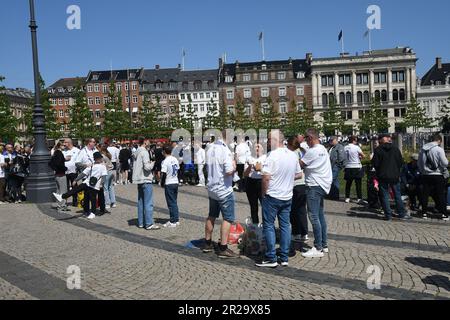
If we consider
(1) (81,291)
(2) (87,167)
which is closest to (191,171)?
(2) (87,167)

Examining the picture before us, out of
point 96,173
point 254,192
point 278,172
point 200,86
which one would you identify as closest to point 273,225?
point 278,172

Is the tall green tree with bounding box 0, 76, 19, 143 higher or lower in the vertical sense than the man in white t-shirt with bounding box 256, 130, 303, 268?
higher

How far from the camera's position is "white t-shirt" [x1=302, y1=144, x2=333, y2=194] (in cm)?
748

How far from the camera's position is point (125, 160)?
20.2m

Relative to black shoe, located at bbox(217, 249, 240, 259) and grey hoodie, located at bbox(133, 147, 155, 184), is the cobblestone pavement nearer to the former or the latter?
black shoe, located at bbox(217, 249, 240, 259)

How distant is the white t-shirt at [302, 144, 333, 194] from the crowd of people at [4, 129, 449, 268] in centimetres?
2

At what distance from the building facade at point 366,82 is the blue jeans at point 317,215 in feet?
282

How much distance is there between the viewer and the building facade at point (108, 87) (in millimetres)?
100062

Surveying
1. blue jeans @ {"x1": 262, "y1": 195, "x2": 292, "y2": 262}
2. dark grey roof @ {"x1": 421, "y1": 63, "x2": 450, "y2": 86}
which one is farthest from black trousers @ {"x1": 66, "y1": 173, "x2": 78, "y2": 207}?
dark grey roof @ {"x1": 421, "y1": 63, "x2": 450, "y2": 86}

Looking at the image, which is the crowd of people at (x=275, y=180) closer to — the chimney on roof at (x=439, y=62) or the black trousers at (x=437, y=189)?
the black trousers at (x=437, y=189)

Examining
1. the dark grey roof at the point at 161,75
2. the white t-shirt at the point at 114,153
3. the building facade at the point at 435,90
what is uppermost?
the dark grey roof at the point at 161,75

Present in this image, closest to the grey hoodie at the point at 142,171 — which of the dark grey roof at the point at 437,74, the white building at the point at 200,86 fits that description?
the white building at the point at 200,86

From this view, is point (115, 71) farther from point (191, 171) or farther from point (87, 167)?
point (87, 167)

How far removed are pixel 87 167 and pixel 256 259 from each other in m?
6.52
